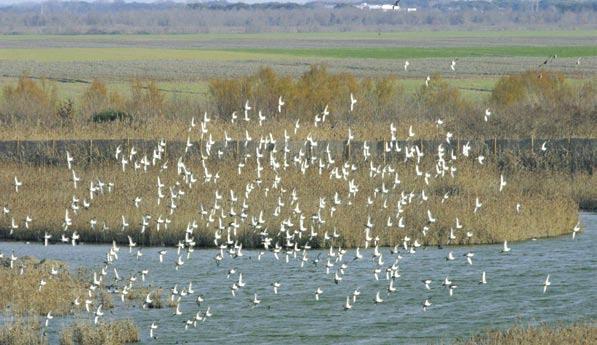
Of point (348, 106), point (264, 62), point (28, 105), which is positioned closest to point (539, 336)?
point (348, 106)

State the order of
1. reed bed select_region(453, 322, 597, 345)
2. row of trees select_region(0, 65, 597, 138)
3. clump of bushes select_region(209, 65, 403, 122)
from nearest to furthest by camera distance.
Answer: reed bed select_region(453, 322, 597, 345) < row of trees select_region(0, 65, 597, 138) < clump of bushes select_region(209, 65, 403, 122)

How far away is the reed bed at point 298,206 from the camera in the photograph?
117ft

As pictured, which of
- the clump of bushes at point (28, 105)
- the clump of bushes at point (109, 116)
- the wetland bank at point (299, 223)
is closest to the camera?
the wetland bank at point (299, 223)

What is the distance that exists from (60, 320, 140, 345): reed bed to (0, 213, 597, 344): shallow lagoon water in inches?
20.2

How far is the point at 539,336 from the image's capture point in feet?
72.6

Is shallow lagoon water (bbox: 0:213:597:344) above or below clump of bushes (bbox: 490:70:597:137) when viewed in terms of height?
below

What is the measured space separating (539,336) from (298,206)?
51.4 feet

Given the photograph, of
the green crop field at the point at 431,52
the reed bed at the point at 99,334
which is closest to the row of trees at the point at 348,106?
the reed bed at the point at 99,334

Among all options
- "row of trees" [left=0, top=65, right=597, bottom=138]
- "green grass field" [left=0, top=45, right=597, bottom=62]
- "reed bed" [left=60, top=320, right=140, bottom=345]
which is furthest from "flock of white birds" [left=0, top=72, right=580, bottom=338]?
"green grass field" [left=0, top=45, right=597, bottom=62]

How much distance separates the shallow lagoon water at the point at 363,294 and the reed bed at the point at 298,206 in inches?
25.6

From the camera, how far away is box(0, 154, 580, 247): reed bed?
117ft

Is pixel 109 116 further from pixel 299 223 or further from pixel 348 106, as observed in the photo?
pixel 299 223

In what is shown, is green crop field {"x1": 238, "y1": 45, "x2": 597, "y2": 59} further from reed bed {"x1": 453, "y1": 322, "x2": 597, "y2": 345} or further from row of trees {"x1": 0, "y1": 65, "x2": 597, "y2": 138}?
reed bed {"x1": 453, "y1": 322, "x2": 597, "y2": 345}

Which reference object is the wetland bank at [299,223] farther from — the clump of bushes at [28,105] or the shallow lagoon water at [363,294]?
the clump of bushes at [28,105]
